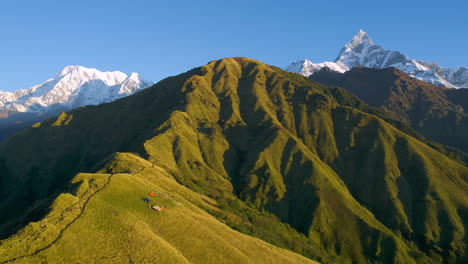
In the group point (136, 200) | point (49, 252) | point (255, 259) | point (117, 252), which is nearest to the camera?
point (49, 252)

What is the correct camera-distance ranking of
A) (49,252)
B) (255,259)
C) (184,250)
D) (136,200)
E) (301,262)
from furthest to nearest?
(301,262) → (136,200) → (255,259) → (184,250) → (49,252)

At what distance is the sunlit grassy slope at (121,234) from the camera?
87.9 metres

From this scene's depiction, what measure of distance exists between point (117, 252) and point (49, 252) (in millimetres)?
15933

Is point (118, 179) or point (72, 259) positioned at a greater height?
point (118, 179)

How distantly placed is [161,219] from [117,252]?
84.6 feet

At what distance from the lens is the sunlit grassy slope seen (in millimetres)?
87875

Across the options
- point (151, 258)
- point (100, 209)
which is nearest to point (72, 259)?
point (151, 258)

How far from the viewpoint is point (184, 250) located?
104 m

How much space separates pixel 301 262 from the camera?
445 feet

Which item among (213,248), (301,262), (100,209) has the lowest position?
(301,262)

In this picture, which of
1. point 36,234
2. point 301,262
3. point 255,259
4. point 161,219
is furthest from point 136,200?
point 301,262

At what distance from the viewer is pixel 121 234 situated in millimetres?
99438

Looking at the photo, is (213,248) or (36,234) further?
(213,248)

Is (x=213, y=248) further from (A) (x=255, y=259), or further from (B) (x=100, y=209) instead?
(B) (x=100, y=209)
